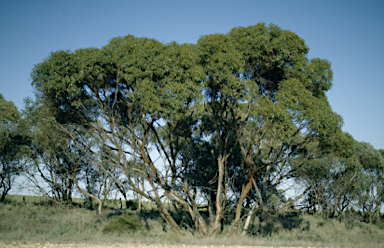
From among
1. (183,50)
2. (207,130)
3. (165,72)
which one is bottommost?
(207,130)

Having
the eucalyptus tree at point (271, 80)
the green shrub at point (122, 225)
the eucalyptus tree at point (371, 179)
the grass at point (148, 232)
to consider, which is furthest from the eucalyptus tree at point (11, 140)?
the eucalyptus tree at point (371, 179)

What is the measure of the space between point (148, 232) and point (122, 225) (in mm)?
1648

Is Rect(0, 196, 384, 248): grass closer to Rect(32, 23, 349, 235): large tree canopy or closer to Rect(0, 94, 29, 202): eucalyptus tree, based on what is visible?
Rect(32, 23, 349, 235): large tree canopy

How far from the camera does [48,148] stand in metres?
22.6

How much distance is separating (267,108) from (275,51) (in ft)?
9.90

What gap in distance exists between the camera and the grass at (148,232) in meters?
10.4

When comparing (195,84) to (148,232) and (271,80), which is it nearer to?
(271,80)

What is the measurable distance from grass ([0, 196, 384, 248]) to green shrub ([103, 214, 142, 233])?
341mm

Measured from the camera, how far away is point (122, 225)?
14.4 m

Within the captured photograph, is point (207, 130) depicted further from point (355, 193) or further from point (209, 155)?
point (355, 193)

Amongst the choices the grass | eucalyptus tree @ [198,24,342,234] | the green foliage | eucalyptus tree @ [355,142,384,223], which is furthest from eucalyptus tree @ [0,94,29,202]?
eucalyptus tree @ [355,142,384,223]

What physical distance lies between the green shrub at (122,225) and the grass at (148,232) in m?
0.34

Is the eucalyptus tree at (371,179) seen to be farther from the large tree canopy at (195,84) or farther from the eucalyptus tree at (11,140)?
the eucalyptus tree at (11,140)

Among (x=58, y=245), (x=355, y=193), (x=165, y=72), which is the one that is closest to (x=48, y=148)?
(x=165, y=72)
